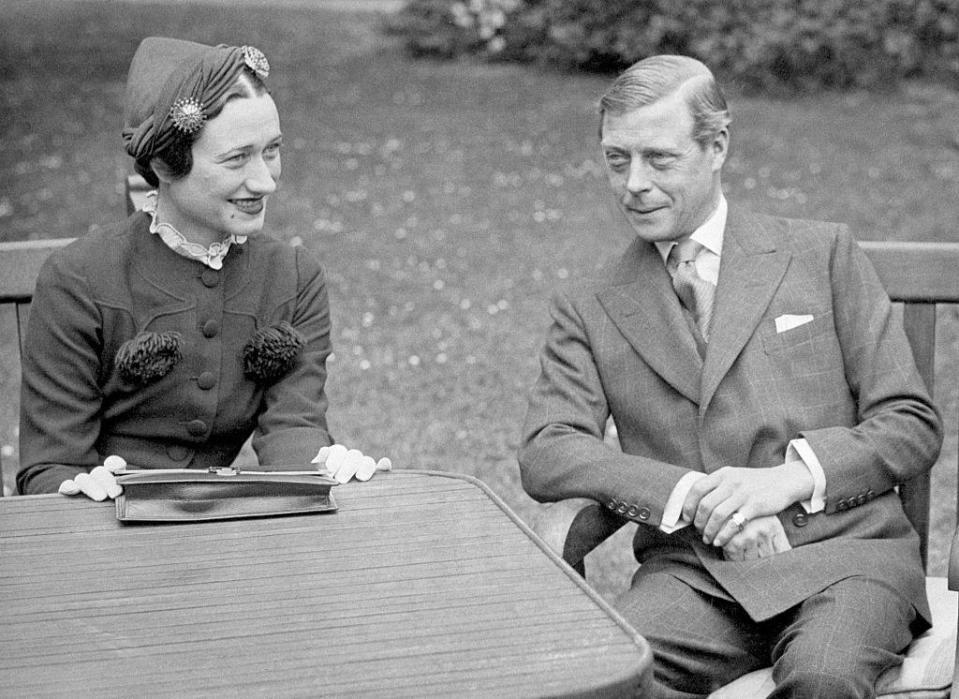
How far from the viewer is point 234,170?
285 centimetres

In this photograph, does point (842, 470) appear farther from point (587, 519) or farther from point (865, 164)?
point (865, 164)

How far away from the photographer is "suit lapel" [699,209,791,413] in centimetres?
303

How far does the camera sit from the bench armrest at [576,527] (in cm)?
285

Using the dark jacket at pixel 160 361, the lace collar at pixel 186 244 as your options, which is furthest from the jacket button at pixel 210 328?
the lace collar at pixel 186 244

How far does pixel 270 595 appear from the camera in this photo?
7.09 ft

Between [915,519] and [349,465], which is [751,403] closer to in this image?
[915,519]

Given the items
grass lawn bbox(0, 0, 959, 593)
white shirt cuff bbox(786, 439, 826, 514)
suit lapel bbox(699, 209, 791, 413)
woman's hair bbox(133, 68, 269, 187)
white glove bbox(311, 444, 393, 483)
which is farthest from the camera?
grass lawn bbox(0, 0, 959, 593)

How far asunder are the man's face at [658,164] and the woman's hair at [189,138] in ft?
2.58

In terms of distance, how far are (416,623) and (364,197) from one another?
744 centimetres

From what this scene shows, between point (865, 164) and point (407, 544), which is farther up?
point (407, 544)

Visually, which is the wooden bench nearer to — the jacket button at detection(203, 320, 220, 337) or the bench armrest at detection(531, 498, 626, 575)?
the bench armrest at detection(531, 498, 626, 575)

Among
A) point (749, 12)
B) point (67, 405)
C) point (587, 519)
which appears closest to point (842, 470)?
point (587, 519)

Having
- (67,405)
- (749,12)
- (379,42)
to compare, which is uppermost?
(67,405)

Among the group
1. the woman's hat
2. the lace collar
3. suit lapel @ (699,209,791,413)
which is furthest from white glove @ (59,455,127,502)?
suit lapel @ (699,209,791,413)
